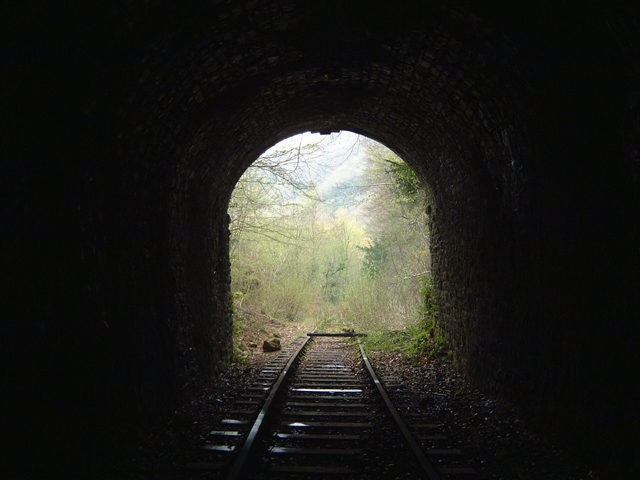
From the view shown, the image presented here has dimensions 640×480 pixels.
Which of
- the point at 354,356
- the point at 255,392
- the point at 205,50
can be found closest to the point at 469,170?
the point at 205,50

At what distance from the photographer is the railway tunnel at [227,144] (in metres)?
3.04

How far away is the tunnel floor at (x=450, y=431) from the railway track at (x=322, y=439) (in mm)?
193

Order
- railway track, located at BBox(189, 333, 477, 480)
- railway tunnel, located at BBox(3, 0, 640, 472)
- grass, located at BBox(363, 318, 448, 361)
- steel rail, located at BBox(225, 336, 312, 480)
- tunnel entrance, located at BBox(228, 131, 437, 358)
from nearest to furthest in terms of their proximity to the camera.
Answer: railway tunnel, located at BBox(3, 0, 640, 472) < steel rail, located at BBox(225, 336, 312, 480) < railway track, located at BBox(189, 333, 477, 480) < grass, located at BBox(363, 318, 448, 361) < tunnel entrance, located at BBox(228, 131, 437, 358)

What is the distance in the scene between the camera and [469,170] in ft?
21.7

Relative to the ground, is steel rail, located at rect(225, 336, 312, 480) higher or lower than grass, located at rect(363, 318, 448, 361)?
lower

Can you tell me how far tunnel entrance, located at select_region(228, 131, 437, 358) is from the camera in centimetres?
1120

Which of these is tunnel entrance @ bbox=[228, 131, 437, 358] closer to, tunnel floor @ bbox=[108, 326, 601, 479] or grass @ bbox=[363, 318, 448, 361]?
grass @ bbox=[363, 318, 448, 361]

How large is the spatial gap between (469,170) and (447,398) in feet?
10.9

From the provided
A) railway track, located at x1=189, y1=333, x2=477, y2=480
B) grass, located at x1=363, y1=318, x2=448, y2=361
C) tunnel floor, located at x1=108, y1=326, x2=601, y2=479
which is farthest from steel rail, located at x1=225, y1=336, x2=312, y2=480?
grass, located at x1=363, y1=318, x2=448, y2=361

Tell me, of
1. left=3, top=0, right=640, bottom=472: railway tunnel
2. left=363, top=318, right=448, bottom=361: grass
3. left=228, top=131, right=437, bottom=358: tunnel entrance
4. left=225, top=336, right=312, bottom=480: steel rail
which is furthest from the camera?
left=228, top=131, right=437, bottom=358: tunnel entrance

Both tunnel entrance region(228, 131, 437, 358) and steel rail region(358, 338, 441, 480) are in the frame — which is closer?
steel rail region(358, 338, 441, 480)

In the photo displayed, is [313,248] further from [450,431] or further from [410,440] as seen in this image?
[410,440]

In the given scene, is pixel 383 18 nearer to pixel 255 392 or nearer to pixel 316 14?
pixel 316 14

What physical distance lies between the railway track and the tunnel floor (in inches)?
7.6
